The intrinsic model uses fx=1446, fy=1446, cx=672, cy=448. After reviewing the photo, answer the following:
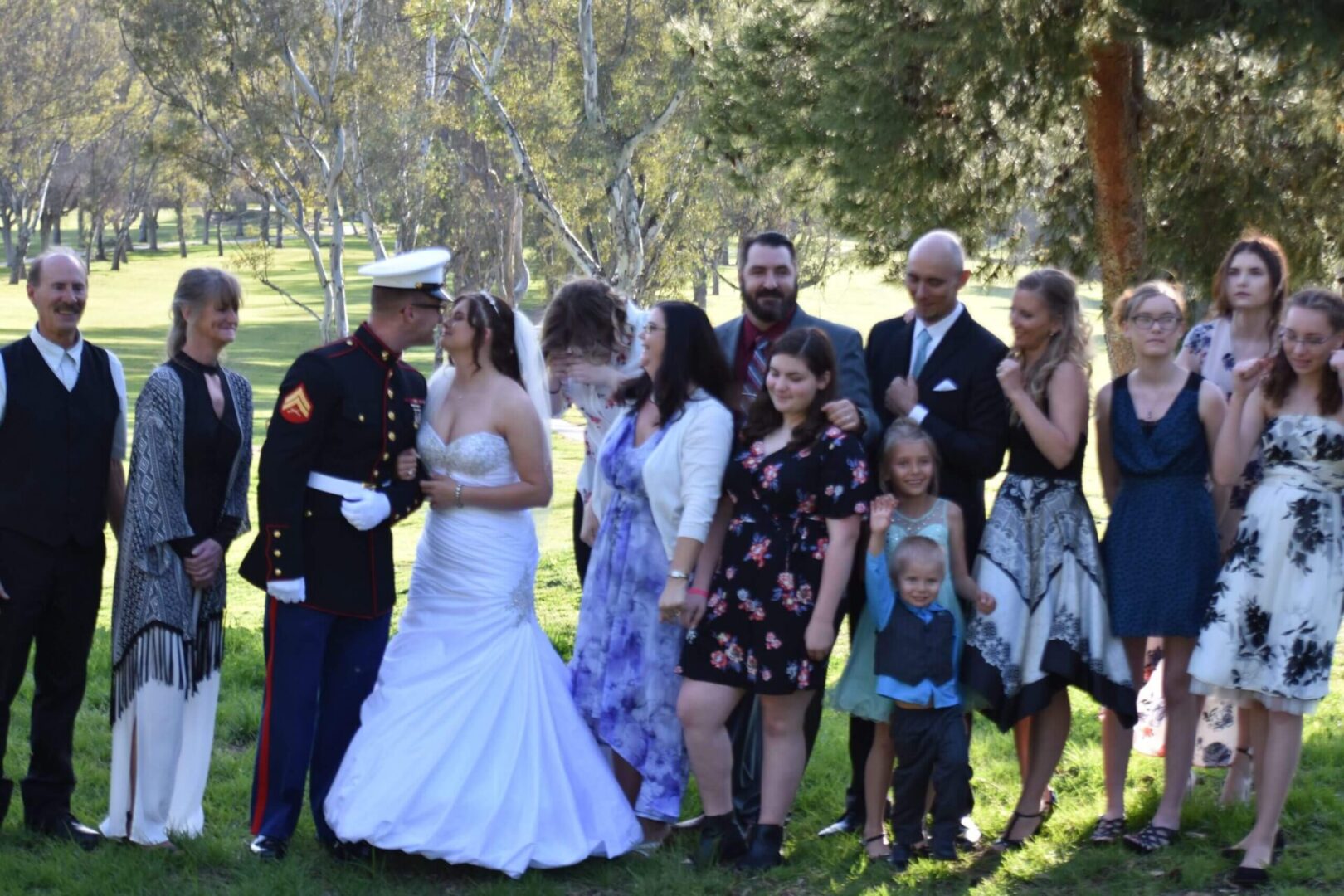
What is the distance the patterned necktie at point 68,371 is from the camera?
5.38m

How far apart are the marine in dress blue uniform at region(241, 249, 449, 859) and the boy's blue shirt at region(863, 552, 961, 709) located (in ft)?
5.65

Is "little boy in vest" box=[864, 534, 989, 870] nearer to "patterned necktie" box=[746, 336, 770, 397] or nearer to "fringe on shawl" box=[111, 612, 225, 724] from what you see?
"patterned necktie" box=[746, 336, 770, 397]

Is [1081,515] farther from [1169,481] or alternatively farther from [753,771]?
[753,771]

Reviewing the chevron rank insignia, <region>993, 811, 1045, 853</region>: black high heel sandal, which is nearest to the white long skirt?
the chevron rank insignia

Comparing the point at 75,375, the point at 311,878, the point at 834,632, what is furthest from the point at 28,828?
the point at 834,632

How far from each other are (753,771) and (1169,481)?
1977mm

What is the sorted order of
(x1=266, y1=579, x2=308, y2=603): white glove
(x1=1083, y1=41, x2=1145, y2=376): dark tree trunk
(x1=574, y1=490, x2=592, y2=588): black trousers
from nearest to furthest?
(x1=266, y1=579, x2=308, y2=603): white glove → (x1=574, y1=490, x2=592, y2=588): black trousers → (x1=1083, y1=41, x2=1145, y2=376): dark tree trunk

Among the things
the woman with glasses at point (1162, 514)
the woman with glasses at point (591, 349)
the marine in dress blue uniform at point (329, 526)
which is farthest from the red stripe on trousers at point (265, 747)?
the woman with glasses at point (1162, 514)

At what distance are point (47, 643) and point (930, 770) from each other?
3322 millimetres

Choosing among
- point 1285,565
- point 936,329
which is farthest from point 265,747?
point 1285,565

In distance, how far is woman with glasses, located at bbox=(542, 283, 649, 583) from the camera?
6273mm

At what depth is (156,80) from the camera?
2839cm

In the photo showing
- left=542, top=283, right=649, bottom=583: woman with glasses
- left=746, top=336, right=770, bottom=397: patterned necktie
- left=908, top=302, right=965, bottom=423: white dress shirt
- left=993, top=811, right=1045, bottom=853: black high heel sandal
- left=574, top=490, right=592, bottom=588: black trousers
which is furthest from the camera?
left=574, top=490, right=592, bottom=588: black trousers

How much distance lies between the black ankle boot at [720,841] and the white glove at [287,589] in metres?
1.69
